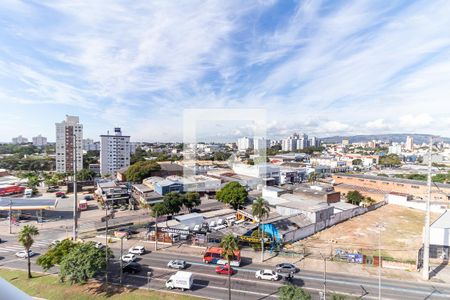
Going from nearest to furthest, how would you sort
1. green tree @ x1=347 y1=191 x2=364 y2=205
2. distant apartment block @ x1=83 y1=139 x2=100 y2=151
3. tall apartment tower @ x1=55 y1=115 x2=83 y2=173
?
1. green tree @ x1=347 y1=191 x2=364 y2=205
2. tall apartment tower @ x1=55 y1=115 x2=83 y2=173
3. distant apartment block @ x1=83 y1=139 x2=100 y2=151

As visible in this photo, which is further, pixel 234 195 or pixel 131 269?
pixel 234 195

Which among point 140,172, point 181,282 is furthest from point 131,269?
point 140,172

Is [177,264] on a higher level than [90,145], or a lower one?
lower

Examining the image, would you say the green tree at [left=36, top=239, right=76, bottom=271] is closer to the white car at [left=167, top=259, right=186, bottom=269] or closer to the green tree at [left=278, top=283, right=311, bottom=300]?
the white car at [left=167, top=259, right=186, bottom=269]

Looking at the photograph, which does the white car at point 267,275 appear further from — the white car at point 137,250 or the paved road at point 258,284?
the white car at point 137,250

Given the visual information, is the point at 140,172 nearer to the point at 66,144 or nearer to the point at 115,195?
the point at 115,195

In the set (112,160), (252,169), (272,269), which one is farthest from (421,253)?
(112,160)

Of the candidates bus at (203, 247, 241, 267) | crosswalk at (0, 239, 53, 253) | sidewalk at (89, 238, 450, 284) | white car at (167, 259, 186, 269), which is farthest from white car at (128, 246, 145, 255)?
crosswalk at (0, 239, 53, 253)
